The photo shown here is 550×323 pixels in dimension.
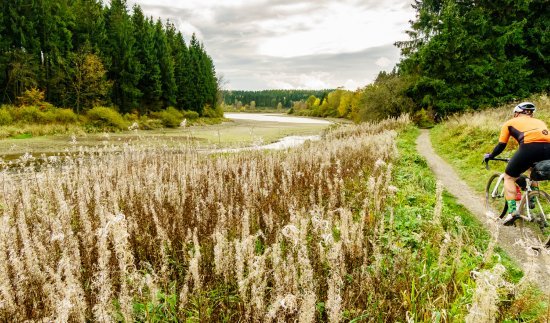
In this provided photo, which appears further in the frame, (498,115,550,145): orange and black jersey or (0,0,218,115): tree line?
(0,0,218,115): tree line

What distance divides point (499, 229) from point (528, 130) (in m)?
2.03

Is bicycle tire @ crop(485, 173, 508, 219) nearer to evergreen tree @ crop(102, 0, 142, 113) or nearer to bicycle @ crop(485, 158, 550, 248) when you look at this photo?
bicycle @ crop(485, 158, 550, 248)

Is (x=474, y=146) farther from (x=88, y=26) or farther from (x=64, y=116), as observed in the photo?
(x=88, y=26)

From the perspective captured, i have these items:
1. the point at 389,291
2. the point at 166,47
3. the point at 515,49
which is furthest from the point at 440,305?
the point at 166,47

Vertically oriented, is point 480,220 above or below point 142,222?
below

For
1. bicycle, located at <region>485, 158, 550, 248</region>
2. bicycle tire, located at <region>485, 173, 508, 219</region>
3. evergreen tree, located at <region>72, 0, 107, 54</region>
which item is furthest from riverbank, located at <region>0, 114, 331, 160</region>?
evergreen tree, located at <region>72, 0, 107, 54</region>

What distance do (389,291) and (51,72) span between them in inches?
1842

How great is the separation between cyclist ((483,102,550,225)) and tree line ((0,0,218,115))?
42.0 metres

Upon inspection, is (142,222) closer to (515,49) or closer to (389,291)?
(389,291)

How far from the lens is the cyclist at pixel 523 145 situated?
582 centimetres

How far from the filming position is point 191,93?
64500 millimetres

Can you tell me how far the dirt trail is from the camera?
8.59 ft

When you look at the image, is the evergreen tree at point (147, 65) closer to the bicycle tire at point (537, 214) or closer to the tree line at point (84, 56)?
the tree line at point (84, 56)

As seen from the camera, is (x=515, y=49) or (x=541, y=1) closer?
(x=541, y=1)
